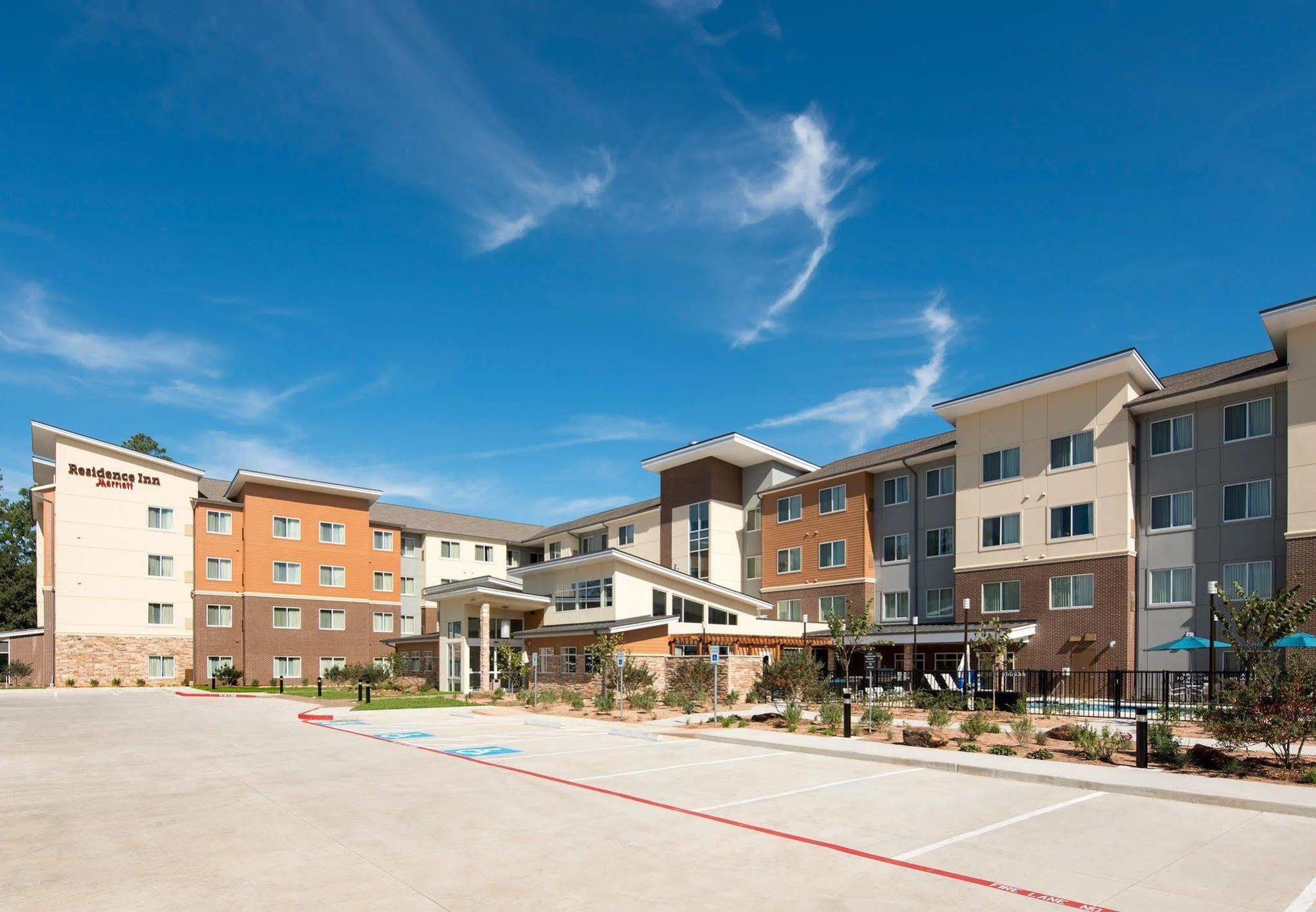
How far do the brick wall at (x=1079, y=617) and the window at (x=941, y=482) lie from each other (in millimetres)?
4928

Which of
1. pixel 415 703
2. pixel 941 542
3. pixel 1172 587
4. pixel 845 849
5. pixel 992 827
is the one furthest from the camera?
pixel 941 542

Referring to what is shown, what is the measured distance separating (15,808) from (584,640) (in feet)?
90.2

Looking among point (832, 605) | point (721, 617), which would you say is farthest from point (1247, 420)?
point (721, 617)

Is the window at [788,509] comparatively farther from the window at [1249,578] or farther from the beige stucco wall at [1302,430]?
the beige stucco wall at [1302,430]

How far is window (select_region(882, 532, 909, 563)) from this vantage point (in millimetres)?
44250

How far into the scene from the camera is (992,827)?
10.8m

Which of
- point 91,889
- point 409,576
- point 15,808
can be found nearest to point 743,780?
point 91,889

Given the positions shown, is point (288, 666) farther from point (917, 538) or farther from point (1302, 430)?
point (1302, 430)

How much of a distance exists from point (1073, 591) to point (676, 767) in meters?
25.9

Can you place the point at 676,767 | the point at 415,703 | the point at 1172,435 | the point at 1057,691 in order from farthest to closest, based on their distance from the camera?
the point at 415,703 → the point at 1057,691 → the point at 1172,435 → the point at 676,767

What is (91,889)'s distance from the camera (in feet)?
26.0

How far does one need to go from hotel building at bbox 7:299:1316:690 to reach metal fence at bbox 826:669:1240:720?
1.62m

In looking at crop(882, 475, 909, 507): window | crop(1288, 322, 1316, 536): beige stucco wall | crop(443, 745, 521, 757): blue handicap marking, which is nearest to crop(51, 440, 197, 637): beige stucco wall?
crop(882, 475, 909, 507): window

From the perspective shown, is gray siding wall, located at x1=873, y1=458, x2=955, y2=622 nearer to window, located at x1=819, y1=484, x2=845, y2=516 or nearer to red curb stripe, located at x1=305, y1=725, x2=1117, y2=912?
window, located at x1=819, y1=484, x2=845, y2=516
